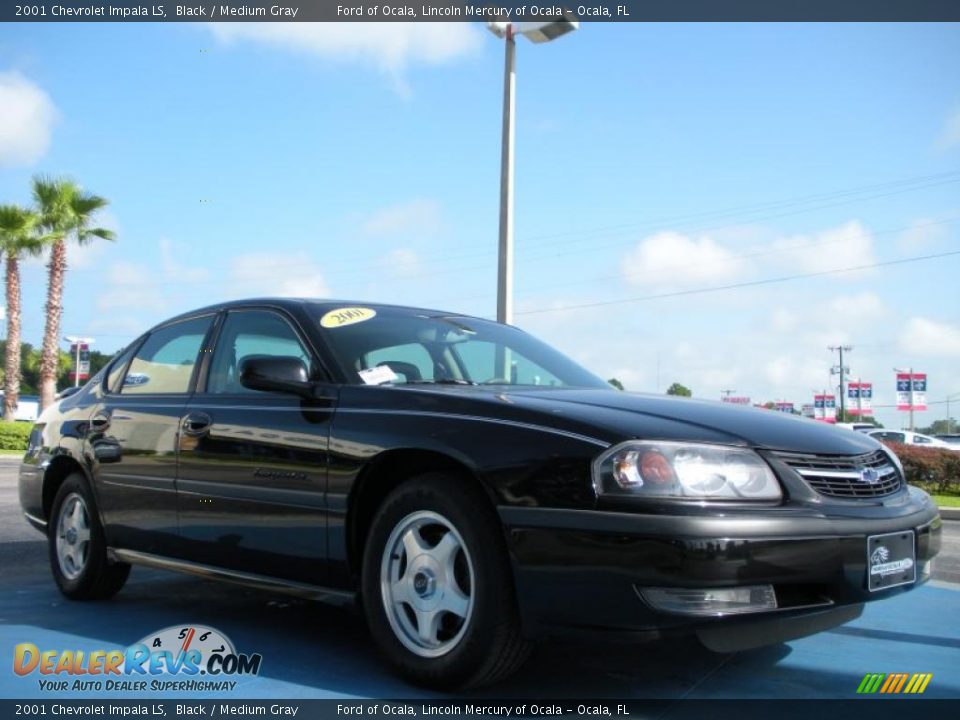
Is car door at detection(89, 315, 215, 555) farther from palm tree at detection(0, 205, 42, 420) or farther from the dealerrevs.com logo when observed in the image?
palm tree at detection(0, 205, 42, 420)

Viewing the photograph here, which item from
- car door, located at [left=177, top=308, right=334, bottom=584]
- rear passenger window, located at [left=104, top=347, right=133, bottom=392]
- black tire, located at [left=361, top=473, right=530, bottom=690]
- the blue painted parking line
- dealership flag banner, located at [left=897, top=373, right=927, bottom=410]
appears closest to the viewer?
black tire, located at [left=361, top=473, right=530, bottom=690]

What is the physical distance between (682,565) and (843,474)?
32.7 inches

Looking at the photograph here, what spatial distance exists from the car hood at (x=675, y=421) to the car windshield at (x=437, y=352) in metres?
0.50

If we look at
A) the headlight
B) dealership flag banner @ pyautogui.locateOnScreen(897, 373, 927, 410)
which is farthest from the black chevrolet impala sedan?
dealership flag banner @ pyautogui.locateOnScreen(897, 373, 927, 410)

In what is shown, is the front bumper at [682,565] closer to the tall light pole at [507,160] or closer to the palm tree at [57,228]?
the tall light pole at [507,160]

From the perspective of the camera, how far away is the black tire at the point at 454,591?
3.19m

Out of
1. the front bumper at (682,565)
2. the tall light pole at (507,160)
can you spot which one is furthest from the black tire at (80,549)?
the tall light pole at (507,160)

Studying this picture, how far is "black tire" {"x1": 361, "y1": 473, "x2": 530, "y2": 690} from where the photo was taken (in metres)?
3.19

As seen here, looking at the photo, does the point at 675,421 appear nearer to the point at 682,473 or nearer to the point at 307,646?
the point at 682,473

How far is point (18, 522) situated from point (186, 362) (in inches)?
183

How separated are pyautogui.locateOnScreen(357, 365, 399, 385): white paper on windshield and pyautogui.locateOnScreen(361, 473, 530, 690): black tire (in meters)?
0.62

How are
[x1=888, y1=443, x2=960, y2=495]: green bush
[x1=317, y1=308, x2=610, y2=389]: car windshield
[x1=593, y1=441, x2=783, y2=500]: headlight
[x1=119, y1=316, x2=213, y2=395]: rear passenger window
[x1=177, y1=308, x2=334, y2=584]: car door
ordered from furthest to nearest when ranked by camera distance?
[x1=888, y1=443, x2=960, y2=495]: green bush < [x1=119, y1=316, x2=213, y2=395]: rear passenger window < [x1=317, y1=308, x2=610, y2=389]: car windshield < [x1=177, y1=308, x2=334, y2=584]: car door < [x1=593, y1=441, x2=783, y2=500]: headlight

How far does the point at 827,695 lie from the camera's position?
3502 mm

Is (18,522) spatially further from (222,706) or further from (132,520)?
(222,706)
